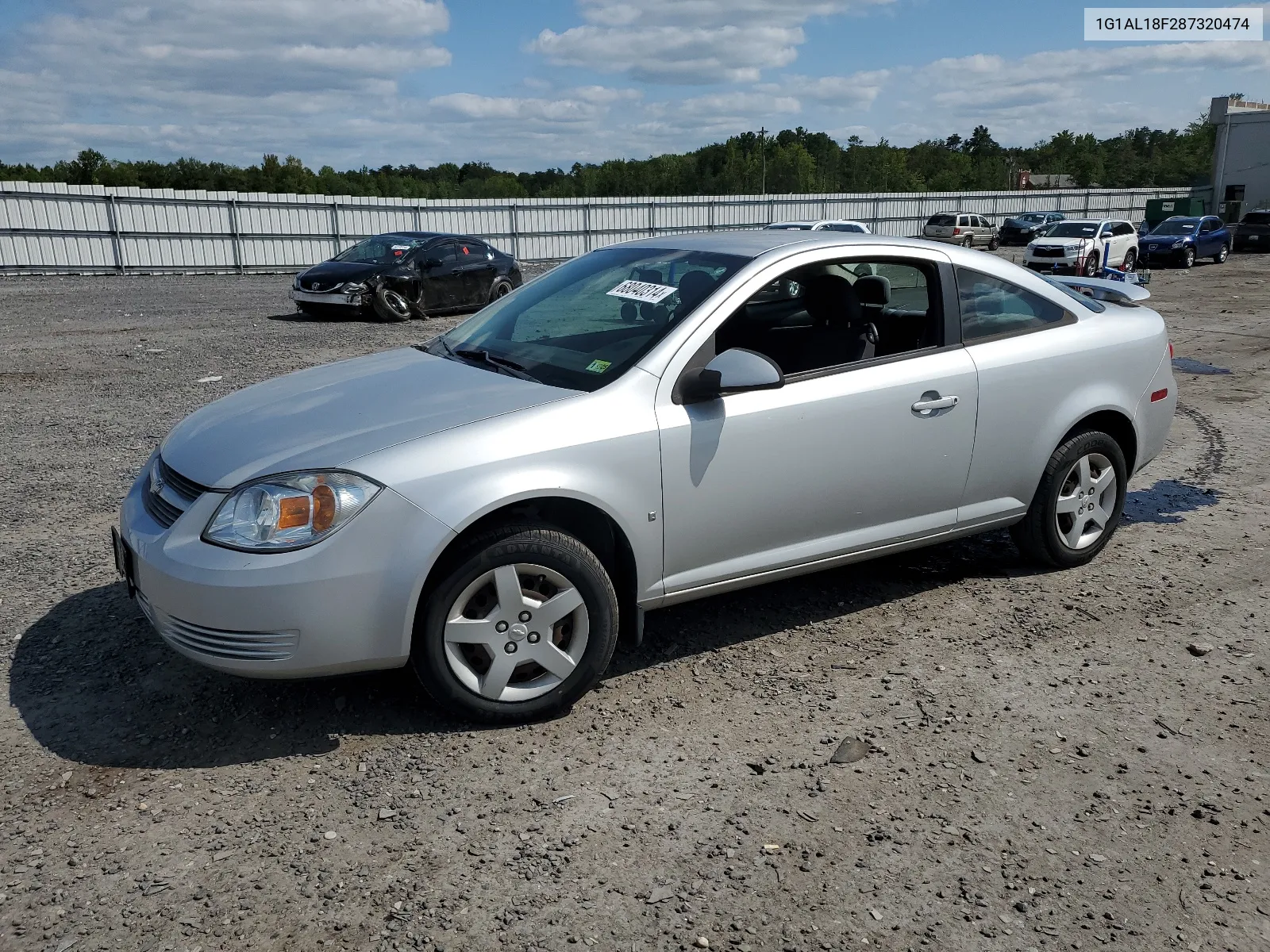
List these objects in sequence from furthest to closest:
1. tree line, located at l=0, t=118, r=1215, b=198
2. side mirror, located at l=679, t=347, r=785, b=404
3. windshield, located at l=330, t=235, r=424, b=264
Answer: tree line, located at l=0, t=118, r=1215, b=198
windshield, located at l=330, t=235, r=424, b=264
side mirror, located at l=679, t=347, r=785, b=404

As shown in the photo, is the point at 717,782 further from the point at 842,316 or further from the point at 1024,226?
the point at 1024,226

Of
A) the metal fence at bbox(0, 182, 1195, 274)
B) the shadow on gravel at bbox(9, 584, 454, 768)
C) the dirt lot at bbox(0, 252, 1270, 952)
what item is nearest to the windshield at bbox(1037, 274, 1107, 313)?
the dirt lot at bbox(0, 252, 1270, 952)

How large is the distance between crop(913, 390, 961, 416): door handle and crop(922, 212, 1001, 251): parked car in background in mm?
40771

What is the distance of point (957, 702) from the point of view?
12.5ft

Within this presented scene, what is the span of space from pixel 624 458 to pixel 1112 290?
12.6 ft

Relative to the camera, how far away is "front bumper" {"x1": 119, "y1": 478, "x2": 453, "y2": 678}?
3.20m

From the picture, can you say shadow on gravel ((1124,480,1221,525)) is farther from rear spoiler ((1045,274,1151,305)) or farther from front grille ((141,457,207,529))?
front grille ((141,457,207,529))

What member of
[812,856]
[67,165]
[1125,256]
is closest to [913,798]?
[812,856]

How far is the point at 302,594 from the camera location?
10.5 ft

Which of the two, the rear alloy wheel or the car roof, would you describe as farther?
the rear alloy wheel

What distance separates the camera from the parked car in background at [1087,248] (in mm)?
27125

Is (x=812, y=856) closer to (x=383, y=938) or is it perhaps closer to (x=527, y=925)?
(x=527, y=925)

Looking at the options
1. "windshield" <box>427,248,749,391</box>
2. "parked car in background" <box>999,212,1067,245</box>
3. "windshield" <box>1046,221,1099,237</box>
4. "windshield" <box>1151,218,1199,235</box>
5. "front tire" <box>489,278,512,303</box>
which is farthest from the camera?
"parked car in background" <box>999,212,1067,245</box>

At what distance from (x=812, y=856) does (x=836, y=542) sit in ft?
5.23
